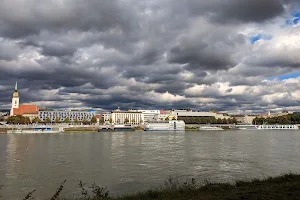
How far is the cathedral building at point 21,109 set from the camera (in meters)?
163

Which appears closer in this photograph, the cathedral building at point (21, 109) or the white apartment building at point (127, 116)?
the cathedral building at point (21, 109)

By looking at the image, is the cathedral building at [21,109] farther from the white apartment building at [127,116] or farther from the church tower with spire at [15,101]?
the white apartment building at [127,116]

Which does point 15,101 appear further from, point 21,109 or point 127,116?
point 127,116

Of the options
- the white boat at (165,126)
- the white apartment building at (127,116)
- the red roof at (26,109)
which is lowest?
the white boat at (165,126)

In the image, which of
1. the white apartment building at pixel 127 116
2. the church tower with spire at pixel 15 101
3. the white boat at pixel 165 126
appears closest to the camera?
the white boat at pixel 165 126

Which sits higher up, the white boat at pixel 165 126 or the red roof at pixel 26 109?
the red roof at pixel 26 109

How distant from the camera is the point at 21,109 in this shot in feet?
547

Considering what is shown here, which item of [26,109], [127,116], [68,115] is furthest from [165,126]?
[26,109]

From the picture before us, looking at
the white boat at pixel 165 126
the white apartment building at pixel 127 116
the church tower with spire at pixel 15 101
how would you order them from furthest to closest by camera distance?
the white apartment building at pixel 127 116 → the church tower with spire at pixel 15 101 → the white boat at pixel 165 126

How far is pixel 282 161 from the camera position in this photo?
24.9m

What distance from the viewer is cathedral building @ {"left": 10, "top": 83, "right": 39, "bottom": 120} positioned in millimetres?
162637

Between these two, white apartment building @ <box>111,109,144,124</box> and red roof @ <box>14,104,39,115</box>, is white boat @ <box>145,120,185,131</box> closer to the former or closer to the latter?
white apartment building @ <box>111,109,144,124</box>

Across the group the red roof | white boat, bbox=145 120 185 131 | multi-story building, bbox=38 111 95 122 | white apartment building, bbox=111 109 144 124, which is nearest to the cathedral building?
the red roof

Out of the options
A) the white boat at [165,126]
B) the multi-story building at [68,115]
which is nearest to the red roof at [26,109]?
the multi-story building at [68,115]
